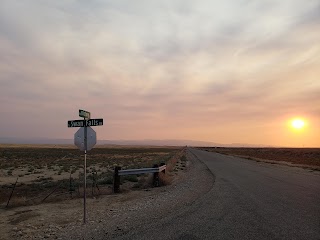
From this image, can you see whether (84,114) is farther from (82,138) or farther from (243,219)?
(243,219)

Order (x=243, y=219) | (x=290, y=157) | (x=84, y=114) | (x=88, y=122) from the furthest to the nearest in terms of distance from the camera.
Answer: (x=290, y=157)
(x=88, y=122)
(x=84, y=114)
(x=243, y=219)

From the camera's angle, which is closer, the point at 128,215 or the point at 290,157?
the point at 128,215

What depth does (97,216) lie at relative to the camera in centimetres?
1019

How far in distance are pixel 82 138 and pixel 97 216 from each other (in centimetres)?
250

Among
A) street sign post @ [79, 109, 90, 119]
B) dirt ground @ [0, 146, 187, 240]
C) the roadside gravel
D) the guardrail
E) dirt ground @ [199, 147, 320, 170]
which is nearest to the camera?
the roadside gravel

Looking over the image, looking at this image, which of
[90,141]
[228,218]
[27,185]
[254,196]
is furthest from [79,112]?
[27,185]

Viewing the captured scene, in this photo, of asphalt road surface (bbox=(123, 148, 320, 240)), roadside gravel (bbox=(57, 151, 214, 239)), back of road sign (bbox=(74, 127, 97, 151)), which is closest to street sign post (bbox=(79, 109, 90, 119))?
back of road sign (bbox=(74, 127, 97, 151))

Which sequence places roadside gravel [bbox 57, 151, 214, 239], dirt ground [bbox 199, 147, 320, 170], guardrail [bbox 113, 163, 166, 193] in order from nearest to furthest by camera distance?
roadside gravel [bbox 57, 151, 214, 239] < guardrail [bbox 113, 163, 166, 193] < dirt ground [bbox 199, 147, 320, 170]

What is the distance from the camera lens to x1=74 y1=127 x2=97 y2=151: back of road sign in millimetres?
9688

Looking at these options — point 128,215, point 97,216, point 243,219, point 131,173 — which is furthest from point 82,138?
point 131,173

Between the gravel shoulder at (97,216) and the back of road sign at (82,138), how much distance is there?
2.19 metres

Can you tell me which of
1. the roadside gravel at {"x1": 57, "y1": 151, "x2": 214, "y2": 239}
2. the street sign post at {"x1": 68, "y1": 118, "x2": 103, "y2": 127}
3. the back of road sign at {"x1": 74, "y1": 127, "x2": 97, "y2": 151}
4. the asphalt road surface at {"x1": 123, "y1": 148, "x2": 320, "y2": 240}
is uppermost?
the street sign post at {"x1": 68, "y1": 118, "x2": 103, "y2": 127}

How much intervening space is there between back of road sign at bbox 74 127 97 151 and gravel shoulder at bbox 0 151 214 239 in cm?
219

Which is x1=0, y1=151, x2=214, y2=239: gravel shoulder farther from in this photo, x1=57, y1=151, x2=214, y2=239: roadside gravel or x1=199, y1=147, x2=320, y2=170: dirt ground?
x1=199, y1=147, x2=320, y2=170: dirt ground
